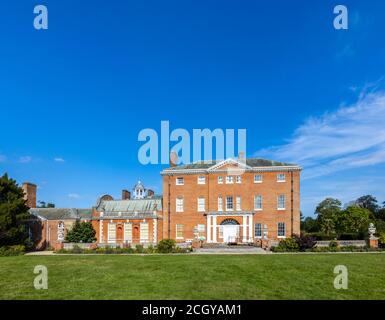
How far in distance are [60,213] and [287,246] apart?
91.0 feet

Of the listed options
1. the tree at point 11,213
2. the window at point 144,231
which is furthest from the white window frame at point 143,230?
the tree at point 11,213

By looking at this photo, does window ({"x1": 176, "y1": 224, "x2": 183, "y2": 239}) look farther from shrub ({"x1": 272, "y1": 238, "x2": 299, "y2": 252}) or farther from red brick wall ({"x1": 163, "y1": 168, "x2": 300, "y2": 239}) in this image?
shrub ({"x1": 272, "y1": 238, "x2": 299, "y2": 252})

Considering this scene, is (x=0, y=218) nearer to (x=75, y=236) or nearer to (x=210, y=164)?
(x=75, y=236)

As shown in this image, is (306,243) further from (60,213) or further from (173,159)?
(60,213)

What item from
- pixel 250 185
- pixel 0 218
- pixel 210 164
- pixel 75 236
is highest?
pixel 210 164

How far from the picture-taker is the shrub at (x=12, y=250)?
29250mm

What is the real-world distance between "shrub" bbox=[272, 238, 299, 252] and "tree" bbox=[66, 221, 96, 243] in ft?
71.1

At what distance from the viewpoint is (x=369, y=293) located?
11094 mm

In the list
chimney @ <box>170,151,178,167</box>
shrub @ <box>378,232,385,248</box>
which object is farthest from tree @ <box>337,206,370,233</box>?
chimney @ <box>170,151,178,167</box>

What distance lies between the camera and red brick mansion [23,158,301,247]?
38.8 meters

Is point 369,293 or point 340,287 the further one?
point 340,287
